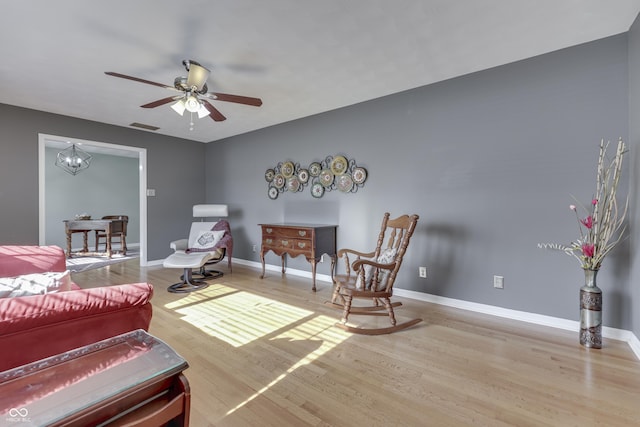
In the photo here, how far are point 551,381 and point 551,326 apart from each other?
1.00 meters

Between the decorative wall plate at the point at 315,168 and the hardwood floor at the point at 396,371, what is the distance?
2060 mm

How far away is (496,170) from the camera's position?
292cm

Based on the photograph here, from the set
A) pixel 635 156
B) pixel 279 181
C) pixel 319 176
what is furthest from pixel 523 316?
pixel 279 181

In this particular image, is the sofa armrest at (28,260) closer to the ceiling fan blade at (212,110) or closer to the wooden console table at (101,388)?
the wooden console table at (101,388)

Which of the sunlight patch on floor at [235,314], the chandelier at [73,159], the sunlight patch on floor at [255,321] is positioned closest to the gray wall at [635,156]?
the sunlight patch on floor at [255,321]

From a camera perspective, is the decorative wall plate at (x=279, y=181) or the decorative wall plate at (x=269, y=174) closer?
the decorative wall plate at (x=279, y=181)

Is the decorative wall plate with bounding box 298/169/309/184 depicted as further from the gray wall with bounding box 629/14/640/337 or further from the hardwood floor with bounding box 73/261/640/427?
the gray wall with bounding box 629/14/640/337

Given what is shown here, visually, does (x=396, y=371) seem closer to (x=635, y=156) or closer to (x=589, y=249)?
(x=589, y=249)

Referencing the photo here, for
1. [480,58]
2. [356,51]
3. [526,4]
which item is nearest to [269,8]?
[356,51]

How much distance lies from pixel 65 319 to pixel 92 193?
25.9ft

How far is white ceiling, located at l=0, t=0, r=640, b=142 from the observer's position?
2.04 m

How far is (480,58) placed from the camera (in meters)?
2.73

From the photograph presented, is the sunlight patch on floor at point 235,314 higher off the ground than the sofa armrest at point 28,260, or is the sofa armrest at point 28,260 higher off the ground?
the sofa armrest at point 28,260

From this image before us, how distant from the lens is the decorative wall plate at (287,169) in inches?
185
